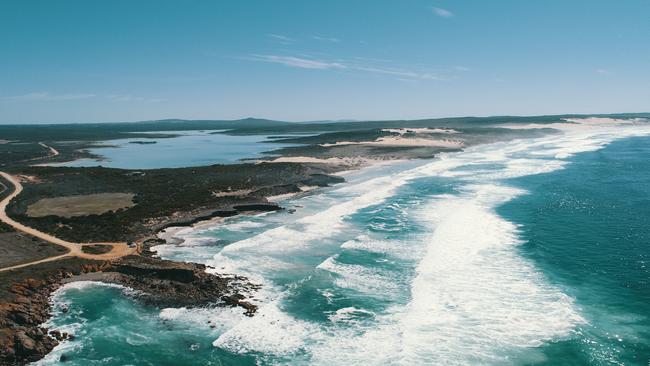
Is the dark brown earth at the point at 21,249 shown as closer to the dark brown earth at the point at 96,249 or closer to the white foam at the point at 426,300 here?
the dark brown earth at the point at 96,249

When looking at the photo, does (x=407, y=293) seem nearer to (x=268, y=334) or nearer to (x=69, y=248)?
(x=268, y=334)

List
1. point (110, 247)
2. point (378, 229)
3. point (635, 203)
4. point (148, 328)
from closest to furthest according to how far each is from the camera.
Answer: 1. point (148, 328)
2. point (110, 247)
3. point (378, 229)
4. point (635, 203)

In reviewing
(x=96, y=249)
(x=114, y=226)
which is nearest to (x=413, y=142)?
(x=114, y=226)

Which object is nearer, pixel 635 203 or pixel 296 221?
pixel 296 221

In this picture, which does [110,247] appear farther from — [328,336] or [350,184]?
[350,184]

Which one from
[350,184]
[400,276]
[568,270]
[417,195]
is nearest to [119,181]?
[350,184]

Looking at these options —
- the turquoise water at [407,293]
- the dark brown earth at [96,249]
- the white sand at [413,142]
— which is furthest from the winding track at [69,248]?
the white sand at [413,142]
